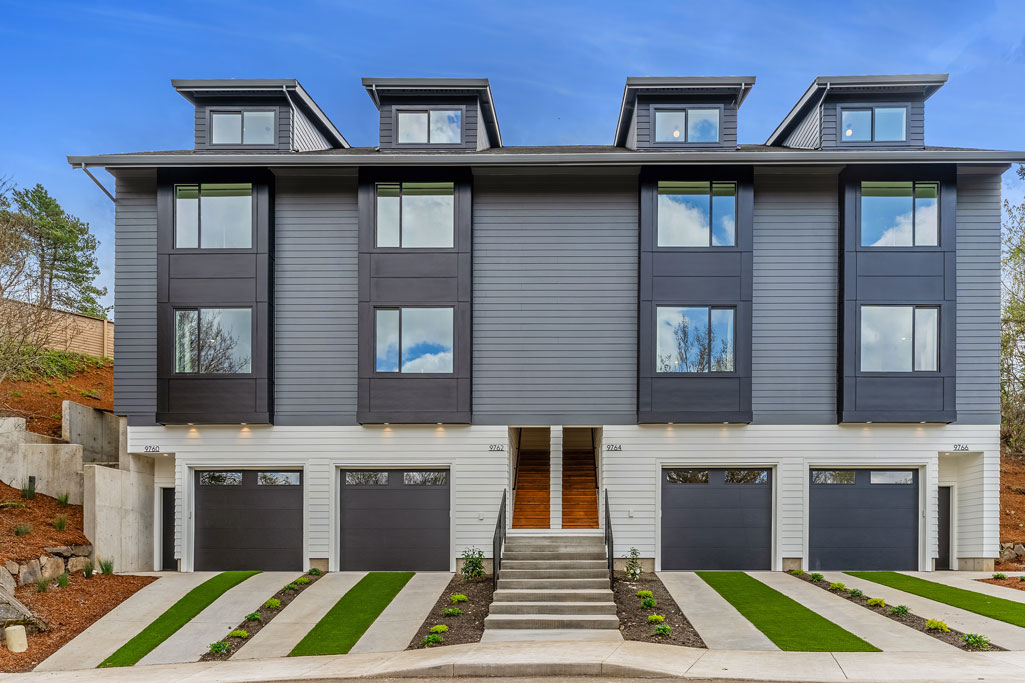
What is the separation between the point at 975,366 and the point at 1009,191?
30.9ft

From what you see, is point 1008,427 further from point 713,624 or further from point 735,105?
point 713,624

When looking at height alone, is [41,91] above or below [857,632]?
above

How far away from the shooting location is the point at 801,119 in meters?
18.9

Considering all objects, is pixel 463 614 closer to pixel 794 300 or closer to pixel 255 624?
pixel 255 624

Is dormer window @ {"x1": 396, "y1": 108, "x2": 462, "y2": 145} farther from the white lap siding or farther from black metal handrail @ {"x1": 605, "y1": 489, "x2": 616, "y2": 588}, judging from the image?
black metal handrail @ {"x1": 605, "y1": 489, "x2": 616, "y2": 588}

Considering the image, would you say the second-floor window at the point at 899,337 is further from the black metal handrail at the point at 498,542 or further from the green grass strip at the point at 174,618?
the green grass strip at the point at 174,618

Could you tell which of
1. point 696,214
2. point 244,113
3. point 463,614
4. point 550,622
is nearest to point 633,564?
point 550,622

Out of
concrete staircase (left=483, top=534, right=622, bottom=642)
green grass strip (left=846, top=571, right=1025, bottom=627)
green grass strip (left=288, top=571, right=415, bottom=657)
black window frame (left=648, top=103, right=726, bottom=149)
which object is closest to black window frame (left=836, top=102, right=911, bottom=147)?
black window frame (left=648, top=103, right=726, bottom=149)

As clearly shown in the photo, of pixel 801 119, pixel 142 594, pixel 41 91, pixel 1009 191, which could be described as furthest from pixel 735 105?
pixel 41 91

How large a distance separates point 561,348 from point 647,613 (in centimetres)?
572

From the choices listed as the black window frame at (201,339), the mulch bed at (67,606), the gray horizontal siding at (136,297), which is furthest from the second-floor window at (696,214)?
the mulch bed at (67,606)

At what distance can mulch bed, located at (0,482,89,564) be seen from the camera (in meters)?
13.8

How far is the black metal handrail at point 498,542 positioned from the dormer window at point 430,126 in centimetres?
777

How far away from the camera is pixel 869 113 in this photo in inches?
684
